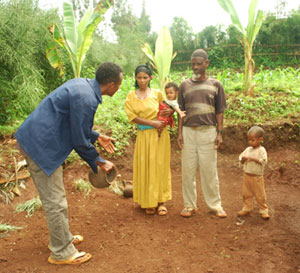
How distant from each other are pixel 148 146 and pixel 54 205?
153 centimetres

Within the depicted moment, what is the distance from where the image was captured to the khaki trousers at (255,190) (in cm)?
362

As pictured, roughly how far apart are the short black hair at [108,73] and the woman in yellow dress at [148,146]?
→ 888 millimetres

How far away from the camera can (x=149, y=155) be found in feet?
12.9

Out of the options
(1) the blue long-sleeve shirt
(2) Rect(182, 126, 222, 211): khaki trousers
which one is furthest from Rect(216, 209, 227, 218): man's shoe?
(1) the blue long-sleeve shirt

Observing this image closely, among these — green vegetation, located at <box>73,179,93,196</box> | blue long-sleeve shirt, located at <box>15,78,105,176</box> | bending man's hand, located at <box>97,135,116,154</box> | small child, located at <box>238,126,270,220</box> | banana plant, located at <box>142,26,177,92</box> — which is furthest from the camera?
banana plant, located at <box>142,26,177,92</box>

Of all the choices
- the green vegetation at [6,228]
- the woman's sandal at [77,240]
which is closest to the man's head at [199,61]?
the woman's sandal at [77,240]

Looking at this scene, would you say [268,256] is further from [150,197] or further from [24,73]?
[24,73]

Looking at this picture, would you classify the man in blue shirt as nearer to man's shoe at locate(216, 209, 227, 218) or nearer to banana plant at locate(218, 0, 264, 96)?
man's shoe at locate(216, 209, 227, 218)

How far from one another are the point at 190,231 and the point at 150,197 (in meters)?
0.67

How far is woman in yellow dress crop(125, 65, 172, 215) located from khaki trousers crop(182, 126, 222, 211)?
0.27 meters

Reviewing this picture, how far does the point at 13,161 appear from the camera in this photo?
4.95m

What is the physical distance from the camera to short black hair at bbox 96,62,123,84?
9.43 ft

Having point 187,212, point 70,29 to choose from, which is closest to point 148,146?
point 187,212

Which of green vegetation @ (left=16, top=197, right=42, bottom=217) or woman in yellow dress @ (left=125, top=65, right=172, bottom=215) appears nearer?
woman in yellow dress @ (left=125, top=65, right=172, bottom=215)
